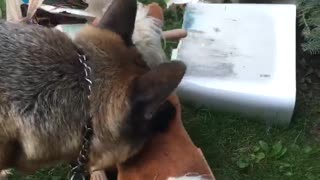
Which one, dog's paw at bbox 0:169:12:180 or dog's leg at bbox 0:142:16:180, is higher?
dog's leg at bbox 0:142:16:180

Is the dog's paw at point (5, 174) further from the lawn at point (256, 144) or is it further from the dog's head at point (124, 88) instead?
the dog's head at point (124, 88)

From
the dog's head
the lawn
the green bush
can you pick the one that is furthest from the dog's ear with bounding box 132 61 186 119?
the green bush

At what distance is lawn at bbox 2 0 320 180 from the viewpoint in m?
3.93

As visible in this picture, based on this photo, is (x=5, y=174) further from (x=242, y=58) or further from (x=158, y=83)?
(x=242, y=58)

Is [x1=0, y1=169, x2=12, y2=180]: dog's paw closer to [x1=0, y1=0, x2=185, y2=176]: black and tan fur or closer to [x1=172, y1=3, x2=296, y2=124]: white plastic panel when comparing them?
[x1=0, y1=0, x2=185, y2=176]: black and tan fur

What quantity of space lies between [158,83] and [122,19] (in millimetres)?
499

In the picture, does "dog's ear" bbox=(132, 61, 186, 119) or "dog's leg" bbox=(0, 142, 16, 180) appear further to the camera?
"dog's leg" bbox=(0, 142, 16, 180)

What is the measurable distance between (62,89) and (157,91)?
0.43 meters

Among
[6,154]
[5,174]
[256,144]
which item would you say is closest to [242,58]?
[256,144]

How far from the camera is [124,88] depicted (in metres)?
2.96

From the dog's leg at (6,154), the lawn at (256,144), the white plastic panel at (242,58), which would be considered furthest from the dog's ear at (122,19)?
the lawn at (256,144)

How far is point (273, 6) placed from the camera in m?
4.48

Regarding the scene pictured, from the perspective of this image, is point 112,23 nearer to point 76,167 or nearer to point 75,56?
point 75,56

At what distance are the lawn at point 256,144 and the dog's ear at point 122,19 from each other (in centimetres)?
108
